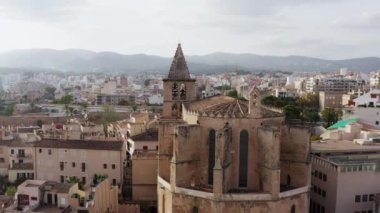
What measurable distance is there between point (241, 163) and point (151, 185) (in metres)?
11.6

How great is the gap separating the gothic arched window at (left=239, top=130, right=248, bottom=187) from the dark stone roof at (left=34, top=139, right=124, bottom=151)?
564 inches

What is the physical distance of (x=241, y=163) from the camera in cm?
2636

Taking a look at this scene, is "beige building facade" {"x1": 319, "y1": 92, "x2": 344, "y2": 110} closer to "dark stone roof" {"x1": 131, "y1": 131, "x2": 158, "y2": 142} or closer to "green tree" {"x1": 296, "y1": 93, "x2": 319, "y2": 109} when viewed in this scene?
"green tree" {"x1": 296, "y1": 93, "x2": 319, "y2": 109}

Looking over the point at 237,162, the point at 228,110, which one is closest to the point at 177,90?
the point at 228,110

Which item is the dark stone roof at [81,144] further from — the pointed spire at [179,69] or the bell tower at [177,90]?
the pointed spire at [179,69]

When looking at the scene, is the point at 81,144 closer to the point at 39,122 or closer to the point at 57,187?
the point at 57,187

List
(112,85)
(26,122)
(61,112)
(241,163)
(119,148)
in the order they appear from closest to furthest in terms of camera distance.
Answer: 1. (241,163)
2. (119,148)
3. (26,122)
4. (61,112)
5. (112,85)

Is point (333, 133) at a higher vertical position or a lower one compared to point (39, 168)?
higher

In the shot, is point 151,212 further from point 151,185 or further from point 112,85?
point 112,85

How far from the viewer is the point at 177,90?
34688 mm

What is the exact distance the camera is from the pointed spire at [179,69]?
34500 mm

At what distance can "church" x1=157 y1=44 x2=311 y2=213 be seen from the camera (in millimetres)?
24484

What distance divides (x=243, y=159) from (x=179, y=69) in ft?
37.1

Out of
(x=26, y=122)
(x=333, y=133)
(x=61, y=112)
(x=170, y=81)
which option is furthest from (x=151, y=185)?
(x=61, y=112)
